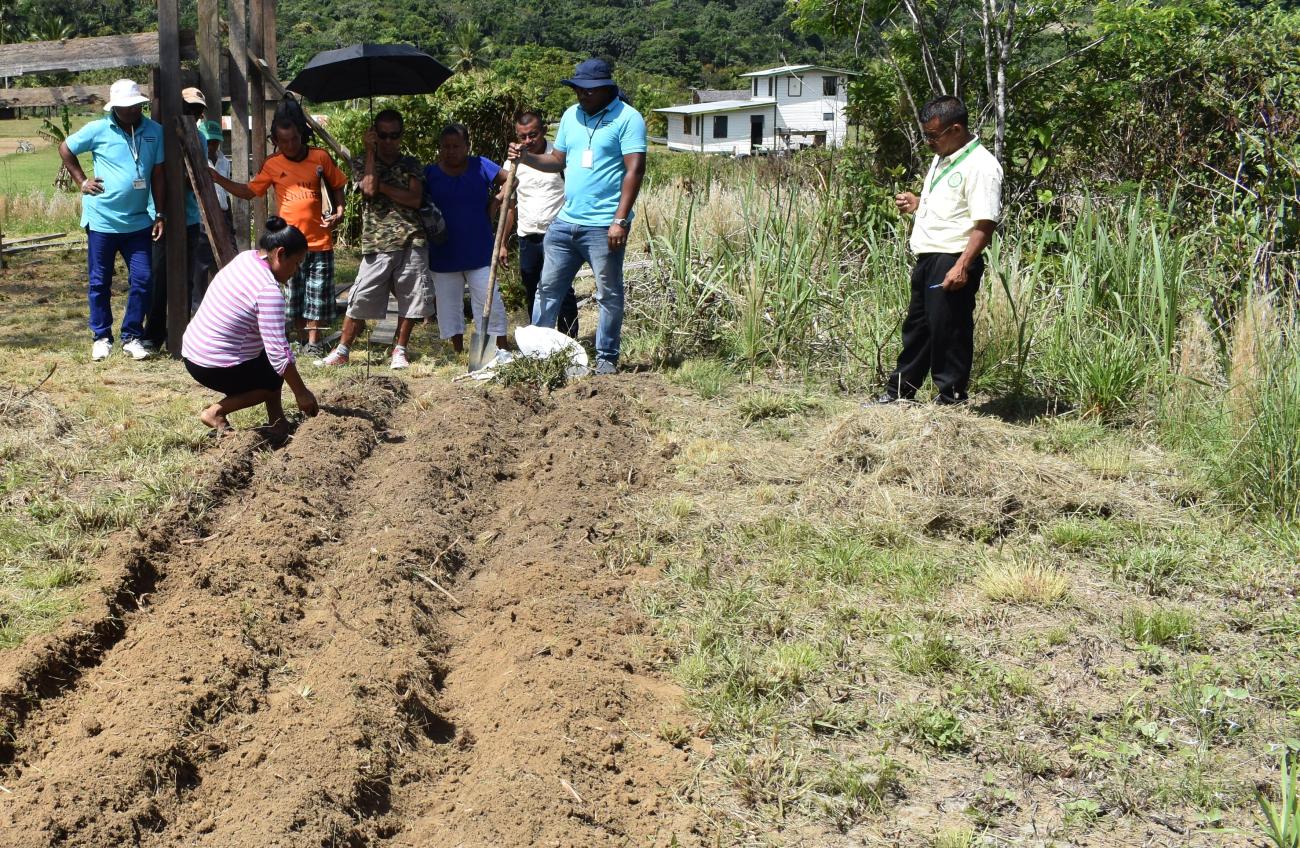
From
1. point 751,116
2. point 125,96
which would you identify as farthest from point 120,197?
point 751,116

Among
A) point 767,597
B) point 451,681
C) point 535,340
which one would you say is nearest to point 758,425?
point 535,340

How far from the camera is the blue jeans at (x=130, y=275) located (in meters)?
8.07

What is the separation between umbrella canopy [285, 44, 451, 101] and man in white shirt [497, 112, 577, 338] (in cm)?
99

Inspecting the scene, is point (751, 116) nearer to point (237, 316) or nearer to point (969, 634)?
point (237, 316)

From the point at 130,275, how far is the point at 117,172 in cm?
68

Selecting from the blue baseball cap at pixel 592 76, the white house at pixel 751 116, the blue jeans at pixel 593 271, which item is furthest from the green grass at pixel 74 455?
the white house at pixel 751 116

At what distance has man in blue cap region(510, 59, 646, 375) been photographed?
7.19m

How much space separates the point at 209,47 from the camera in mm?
8320

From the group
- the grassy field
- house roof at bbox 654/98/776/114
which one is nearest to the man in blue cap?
the grassy field

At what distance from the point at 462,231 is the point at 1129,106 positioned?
5.28m

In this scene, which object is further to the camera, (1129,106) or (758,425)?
(1129,106)

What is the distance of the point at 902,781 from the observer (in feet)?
11.2

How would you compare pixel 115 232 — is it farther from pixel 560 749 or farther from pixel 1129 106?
pixel 1129 106

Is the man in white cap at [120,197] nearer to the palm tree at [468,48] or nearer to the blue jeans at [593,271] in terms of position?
the blue jeans at [593,271]
